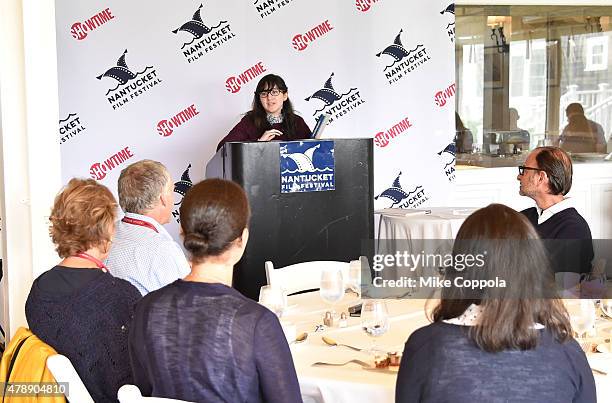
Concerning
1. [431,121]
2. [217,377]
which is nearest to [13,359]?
[217,377]

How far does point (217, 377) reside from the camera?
2145mm

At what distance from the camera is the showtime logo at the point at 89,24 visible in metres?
6.53

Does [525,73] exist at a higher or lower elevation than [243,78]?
higher

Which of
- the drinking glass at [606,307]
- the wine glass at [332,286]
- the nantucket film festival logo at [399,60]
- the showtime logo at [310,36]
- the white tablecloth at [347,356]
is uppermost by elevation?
the showtime logo at [310,36]

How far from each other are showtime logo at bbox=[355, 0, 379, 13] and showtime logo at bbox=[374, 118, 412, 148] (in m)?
0.99

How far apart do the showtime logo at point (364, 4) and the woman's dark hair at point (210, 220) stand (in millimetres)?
5292

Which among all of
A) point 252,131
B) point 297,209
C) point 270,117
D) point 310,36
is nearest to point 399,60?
point 310,36

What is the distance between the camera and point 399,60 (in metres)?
7.39

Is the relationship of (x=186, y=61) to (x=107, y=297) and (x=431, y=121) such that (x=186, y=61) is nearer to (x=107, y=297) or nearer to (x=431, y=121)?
(x=431, y=121)

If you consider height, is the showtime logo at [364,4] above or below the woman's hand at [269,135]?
above

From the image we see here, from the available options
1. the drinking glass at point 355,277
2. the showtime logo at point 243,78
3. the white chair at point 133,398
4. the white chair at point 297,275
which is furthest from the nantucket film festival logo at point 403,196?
the white chair at point 133,398

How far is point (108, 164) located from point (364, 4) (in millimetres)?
2508

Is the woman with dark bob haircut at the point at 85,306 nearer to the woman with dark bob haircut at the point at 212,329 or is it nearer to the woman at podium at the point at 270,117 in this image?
the woman with dark bob haircut at the point at 212,329

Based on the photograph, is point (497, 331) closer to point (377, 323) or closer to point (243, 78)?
point (377, 323)
